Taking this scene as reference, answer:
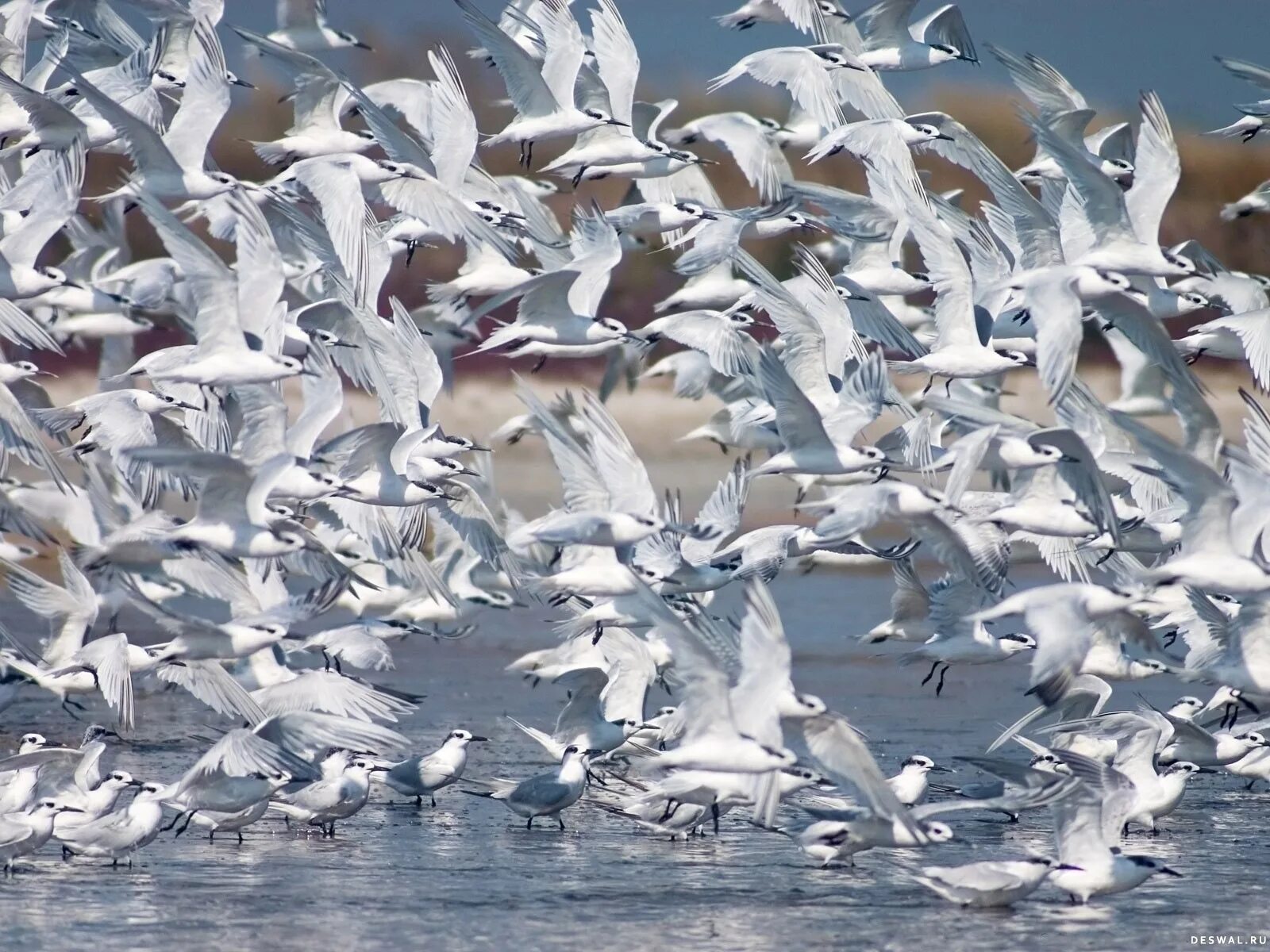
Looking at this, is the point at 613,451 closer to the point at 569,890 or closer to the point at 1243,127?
the point at 569,890

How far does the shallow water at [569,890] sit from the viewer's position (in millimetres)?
9359

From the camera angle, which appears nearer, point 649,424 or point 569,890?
point 569,890

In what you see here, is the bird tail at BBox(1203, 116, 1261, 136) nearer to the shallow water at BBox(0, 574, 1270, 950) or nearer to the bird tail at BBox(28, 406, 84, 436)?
the shallow water at BBox(0, 574, 1270, 950)

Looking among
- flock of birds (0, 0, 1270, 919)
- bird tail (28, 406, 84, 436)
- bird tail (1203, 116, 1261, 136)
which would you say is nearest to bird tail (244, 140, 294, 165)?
flock of birds (0, 0, 1270, 919)

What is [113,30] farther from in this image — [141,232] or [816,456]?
[141,232]

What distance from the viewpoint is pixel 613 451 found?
12.5m

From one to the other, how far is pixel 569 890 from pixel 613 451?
309cm

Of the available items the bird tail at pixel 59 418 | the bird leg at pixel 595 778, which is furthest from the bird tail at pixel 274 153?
the bird leg at pixel 595 778

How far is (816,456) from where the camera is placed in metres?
12.4

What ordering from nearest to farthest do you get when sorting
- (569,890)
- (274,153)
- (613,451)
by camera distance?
(569,890) < (613,451) < (274,153)

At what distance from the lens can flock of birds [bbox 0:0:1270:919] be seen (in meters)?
10.8

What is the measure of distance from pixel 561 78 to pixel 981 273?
10.9 feet

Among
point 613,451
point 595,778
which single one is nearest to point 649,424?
point 595,778

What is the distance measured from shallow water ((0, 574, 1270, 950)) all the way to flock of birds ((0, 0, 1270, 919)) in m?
0.23
